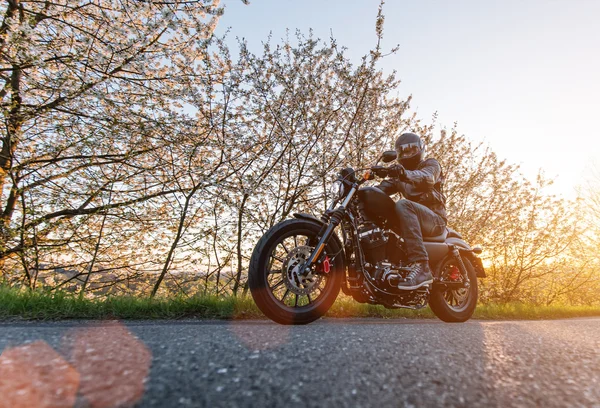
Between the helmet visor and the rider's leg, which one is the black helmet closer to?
the helmet visor

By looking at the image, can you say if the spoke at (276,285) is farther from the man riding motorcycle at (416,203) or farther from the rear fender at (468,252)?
the rear fender at (468,252)

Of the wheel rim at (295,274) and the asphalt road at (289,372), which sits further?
the wheel rim at (295,274)

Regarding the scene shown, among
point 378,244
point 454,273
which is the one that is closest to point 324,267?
point 378,244

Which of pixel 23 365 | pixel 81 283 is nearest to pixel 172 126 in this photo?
Result: pixel 81 283

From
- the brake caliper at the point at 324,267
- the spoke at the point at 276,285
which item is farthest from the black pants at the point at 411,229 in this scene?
the spoke at the point at 276,285

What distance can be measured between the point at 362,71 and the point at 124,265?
22.0ft

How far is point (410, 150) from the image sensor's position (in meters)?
4.59

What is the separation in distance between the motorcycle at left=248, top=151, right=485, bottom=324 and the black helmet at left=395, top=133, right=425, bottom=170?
85 cm

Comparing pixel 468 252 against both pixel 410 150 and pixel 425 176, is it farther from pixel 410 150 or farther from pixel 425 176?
pixel 410 150

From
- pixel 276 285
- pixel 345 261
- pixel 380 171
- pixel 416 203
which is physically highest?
pixel 380 171

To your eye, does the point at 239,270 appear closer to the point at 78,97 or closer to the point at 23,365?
the point at 78,97

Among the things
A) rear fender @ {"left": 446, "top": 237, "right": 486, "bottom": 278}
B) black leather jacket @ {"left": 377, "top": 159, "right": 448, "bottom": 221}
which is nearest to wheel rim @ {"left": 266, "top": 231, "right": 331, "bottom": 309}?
black leather jacket @ {"left": 377, "top": 159, "right": 448, "bottom": 221}

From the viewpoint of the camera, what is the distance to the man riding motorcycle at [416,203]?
3.91m

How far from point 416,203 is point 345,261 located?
1213mm
